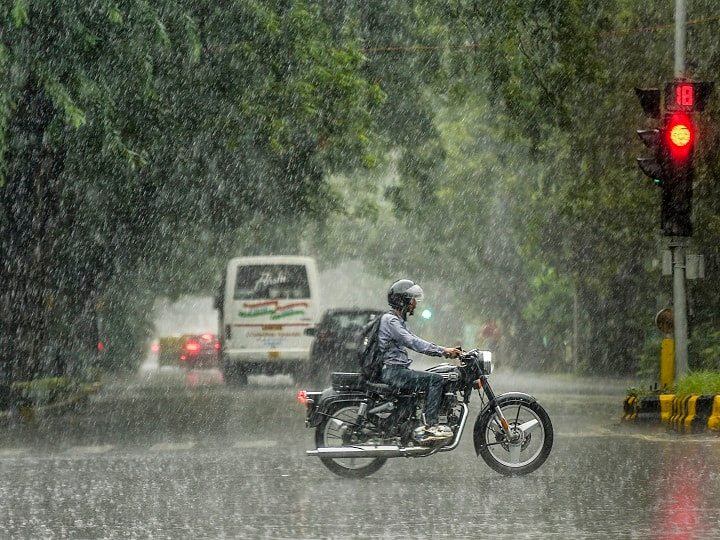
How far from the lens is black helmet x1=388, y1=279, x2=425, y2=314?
12.7 metres

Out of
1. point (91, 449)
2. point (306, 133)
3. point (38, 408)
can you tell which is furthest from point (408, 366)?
point (306, 133)

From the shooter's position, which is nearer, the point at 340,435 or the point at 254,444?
the point at 340,435

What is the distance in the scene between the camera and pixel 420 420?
1252 centimetres

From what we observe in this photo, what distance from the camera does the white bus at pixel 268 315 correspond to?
35.2 meters

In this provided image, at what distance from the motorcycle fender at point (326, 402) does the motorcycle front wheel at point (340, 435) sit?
4 cm

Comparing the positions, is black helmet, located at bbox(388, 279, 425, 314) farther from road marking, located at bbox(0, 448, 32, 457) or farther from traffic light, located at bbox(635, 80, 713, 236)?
Answer: traffic light, located at bbox(635, 80, 713, 236)

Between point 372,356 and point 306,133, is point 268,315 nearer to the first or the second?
point 306,133

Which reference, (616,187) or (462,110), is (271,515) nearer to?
(616,187)

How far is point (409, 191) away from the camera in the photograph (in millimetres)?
40188

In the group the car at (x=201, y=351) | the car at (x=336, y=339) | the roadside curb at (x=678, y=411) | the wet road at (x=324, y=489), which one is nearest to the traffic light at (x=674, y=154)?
the roadside curb at (x=678, y=411)

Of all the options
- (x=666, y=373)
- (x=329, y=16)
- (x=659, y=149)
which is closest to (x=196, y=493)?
(x=659, y=149)

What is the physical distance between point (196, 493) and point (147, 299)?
4903 cm

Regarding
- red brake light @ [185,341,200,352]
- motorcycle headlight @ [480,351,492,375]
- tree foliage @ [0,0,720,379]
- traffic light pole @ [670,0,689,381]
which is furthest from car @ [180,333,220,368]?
motorcycle headlight @ [480,351,492,375]

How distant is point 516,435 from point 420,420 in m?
0.79
